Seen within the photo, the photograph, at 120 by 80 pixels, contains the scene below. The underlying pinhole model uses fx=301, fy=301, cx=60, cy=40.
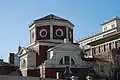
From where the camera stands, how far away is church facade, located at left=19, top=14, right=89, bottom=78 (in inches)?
1885

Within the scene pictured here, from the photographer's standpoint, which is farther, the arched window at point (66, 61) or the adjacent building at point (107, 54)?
the adjacent building at point (107, 54)

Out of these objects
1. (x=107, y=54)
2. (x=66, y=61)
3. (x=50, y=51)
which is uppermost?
(x=50, y=51)

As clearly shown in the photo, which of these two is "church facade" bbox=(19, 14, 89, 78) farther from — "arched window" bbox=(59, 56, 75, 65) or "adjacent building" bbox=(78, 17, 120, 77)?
"adjacent building" bbox=(78, 17, 120, 77)

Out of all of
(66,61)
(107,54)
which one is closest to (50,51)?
(66,61)

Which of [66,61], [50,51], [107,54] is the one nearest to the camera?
[66,61]

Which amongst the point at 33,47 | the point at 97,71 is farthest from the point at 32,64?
the point at 97,71

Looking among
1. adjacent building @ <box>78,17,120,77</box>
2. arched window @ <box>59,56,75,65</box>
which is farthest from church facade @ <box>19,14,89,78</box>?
adjacent building @ <box>78,17,120,77</box>

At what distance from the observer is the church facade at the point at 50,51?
157ft

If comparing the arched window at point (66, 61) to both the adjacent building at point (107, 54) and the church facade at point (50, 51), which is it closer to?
the church facade at point (50, 51)

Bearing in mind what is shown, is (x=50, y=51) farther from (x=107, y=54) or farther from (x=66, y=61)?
(x=107, y=54)

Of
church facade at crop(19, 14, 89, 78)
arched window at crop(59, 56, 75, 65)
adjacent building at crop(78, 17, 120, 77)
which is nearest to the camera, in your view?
church facade at crop(19, 14, 89, 78)

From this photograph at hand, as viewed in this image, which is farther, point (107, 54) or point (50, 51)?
point (107, 54)

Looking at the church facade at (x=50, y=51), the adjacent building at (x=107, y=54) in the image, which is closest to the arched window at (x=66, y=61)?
the church facade at (x=50, y=51)

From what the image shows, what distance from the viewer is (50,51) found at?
1940 inches
